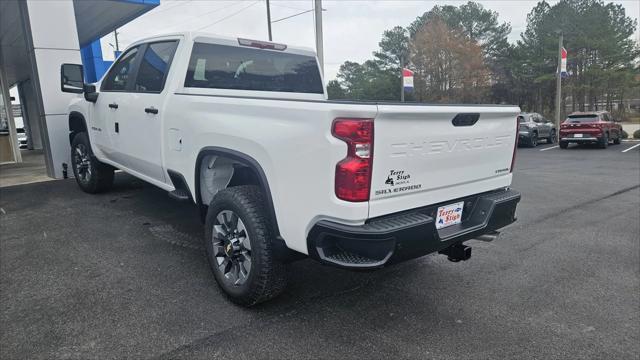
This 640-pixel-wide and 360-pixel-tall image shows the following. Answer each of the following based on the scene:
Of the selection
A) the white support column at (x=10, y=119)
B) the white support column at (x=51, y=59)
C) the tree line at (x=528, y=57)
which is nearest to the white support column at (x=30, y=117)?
the white support column at (x=10, y=119)

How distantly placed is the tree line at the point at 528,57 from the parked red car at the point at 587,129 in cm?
2340

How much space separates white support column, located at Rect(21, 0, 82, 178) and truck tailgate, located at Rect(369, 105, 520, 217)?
7.37m

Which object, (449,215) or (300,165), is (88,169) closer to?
(300,165)

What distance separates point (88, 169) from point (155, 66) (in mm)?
2821

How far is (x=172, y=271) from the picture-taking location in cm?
370

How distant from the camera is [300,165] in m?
Answer: 2.47

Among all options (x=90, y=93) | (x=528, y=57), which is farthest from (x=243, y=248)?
(x=528, y=57)

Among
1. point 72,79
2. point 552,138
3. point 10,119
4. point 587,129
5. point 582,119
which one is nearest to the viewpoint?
point 72,79

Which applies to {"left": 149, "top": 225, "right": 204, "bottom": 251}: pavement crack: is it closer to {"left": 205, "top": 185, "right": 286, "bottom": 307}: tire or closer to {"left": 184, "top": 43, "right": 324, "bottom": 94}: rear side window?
{"left": 205, "top": 185, "right": 286, "bottom": 307}: tire

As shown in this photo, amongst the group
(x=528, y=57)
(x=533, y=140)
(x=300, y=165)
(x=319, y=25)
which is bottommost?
(x=533, y=140)

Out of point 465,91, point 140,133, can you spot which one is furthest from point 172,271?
point 465,91

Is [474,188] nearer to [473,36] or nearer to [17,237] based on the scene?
[17,237]

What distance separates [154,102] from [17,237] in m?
2.26

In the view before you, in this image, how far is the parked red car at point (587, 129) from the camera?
17781mm
